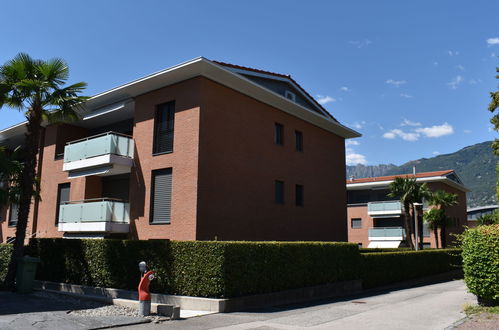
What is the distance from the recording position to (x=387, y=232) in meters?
41.0

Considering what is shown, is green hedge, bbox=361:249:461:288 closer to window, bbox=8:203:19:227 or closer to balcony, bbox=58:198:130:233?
balcony, bbox=58:198:130:233

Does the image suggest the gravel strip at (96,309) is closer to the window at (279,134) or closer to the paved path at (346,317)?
the paved path at (346,317)

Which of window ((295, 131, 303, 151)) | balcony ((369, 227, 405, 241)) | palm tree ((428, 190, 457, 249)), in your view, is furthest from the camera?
balcony ((369, 227, 405, 241))

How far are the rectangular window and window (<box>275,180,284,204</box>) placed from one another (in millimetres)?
5654

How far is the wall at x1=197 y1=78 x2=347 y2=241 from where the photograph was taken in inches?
699

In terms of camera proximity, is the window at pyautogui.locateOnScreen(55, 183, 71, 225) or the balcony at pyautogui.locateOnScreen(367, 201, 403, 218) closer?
the window at pyautogui.locateOnScreen(55, 183, 71, 225)

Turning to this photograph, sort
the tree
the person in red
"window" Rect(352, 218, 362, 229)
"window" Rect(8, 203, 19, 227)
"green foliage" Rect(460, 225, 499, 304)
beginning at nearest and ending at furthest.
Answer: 1. the person in red
2. "green foliage" Rect(460, 225, 499, 304)
3. "window" Rect(8, 203, 19, 227)
4. the tree
5. "window" Rect(352, 218, 362, 229)

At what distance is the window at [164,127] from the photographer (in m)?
18.9

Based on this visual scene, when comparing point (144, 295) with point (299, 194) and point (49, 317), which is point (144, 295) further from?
point (299, 194)

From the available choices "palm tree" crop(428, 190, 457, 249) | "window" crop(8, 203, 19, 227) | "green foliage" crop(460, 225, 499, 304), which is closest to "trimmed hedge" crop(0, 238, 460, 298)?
"green foliage" crop(460, 225, 499, 304)

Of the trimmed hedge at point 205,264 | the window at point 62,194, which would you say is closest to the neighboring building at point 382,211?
the trimmed hedge at point 205,264

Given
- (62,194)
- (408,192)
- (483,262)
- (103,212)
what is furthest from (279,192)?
(408,192)

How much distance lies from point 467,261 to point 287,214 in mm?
10180

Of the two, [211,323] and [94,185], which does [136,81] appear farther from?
[211,323]
